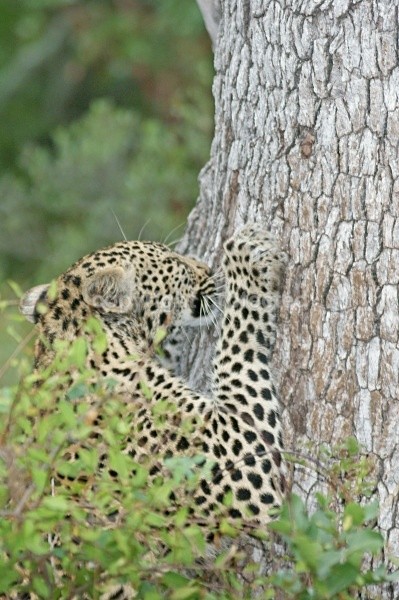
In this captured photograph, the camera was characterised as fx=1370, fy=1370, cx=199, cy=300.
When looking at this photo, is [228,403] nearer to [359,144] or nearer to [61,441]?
[359,144]

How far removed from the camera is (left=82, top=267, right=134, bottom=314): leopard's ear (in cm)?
730

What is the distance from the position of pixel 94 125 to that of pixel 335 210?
12.3 metres

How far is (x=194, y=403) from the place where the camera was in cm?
693

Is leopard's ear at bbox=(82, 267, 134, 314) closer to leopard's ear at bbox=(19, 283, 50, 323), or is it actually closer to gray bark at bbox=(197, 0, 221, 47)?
leopard's ear at bbox=(19, 283, 50, 323)

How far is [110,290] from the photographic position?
7.38 metres

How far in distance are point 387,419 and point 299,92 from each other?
5.35 feet

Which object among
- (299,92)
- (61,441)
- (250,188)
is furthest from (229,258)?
(61,441)

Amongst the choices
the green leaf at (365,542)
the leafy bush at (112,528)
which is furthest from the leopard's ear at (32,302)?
the green leaf at (365,542)

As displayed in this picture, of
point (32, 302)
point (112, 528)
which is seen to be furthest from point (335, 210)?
point (112, 528)

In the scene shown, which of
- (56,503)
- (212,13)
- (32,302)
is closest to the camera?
(56,503)

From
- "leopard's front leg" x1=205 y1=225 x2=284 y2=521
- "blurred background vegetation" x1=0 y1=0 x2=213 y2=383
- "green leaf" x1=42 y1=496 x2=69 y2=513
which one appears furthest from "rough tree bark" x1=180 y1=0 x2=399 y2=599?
"blurred background vegetation" x1=0 y1=0 x2=213 y2=383

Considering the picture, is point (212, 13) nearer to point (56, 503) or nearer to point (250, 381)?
point (250, 381)

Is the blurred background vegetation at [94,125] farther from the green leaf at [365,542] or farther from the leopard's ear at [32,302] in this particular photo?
the green leaf at [365,542]

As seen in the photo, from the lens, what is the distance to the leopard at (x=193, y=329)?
653 centimetres
